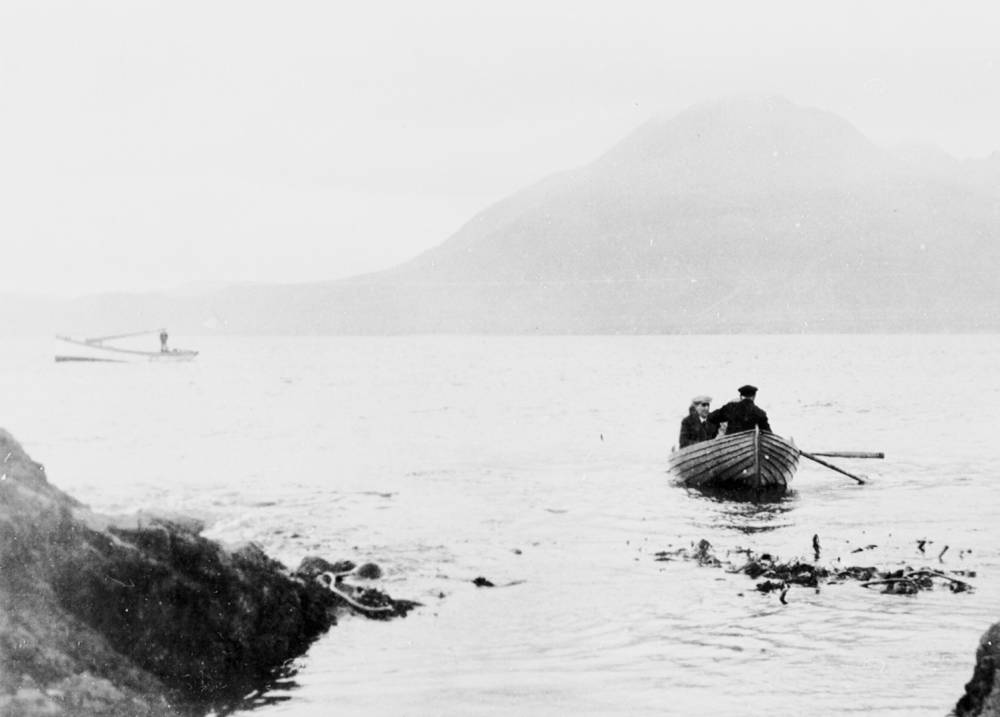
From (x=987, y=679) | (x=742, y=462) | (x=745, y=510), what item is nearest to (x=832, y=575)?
(x=987, y=679)

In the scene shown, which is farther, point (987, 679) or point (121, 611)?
point (121, 611)

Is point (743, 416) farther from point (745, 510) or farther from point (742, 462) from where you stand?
point (745, 510)

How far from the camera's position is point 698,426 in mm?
25484

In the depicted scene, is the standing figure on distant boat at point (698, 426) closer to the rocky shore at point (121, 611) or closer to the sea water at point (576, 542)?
the sea water at point (576, 542)

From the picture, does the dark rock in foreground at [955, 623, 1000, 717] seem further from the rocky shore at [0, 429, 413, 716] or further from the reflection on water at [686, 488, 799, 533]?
the reflection on water at [686, 488, 799, 533]

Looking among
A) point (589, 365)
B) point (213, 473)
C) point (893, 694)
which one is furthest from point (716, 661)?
point (589, 365)

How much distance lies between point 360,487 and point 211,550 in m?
18.1

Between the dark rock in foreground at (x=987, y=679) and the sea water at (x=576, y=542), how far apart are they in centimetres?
107

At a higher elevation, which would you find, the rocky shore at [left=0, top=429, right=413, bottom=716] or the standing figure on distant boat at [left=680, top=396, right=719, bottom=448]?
the standing figure on distant boat at [left=680, top=396, right=719, bottom=448]

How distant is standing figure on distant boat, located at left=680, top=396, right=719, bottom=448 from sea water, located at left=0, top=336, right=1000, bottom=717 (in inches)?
57.2

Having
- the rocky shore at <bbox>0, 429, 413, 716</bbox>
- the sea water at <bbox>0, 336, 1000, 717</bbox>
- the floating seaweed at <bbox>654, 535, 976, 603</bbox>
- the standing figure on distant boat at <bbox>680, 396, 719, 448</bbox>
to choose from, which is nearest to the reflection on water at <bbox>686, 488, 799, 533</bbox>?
the sea water at <bbox>0, 336, 1000, 717</bbox>

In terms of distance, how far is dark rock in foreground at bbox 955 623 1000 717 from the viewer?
7680 mm

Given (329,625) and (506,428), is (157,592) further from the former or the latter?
(506,428)

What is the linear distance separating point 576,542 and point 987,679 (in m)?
10.9
